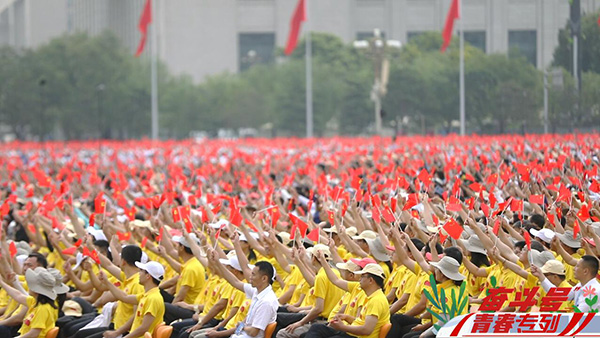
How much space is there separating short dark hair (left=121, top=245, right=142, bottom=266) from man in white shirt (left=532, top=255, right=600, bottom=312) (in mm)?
3714

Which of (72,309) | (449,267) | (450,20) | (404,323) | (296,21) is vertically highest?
(296,21)

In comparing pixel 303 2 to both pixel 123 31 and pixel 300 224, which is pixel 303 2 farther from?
pixel 123 31

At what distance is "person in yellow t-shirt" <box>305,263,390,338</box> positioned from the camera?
8664 millimetres

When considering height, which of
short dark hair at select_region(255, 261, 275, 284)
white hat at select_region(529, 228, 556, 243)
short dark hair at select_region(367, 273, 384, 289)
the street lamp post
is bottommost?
short dark hair at select_region(367, 273, 384, 289)

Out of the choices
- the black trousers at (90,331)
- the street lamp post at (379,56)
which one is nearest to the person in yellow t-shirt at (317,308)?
the black trousers at (90,331)

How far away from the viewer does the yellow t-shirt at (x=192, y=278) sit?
418 inches

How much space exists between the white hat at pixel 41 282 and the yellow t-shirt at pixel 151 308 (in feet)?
2.58

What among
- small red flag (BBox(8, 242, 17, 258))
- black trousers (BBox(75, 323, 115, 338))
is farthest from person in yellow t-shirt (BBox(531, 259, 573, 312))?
small red flag (BBox(8, 242, 17, 258))

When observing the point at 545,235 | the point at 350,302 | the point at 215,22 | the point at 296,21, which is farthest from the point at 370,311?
the point at 215,22

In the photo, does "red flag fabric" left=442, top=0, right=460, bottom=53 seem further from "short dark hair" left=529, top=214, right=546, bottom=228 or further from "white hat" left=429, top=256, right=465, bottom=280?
"white hat" left=429, top=256, right=465, bottom=280

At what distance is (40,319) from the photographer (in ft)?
31.0

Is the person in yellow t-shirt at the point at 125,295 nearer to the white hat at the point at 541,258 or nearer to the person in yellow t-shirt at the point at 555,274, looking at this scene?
the white hat at the point at 541,258

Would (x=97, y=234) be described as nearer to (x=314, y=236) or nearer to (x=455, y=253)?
(x=314, y=236)

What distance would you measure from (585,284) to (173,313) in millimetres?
4000
